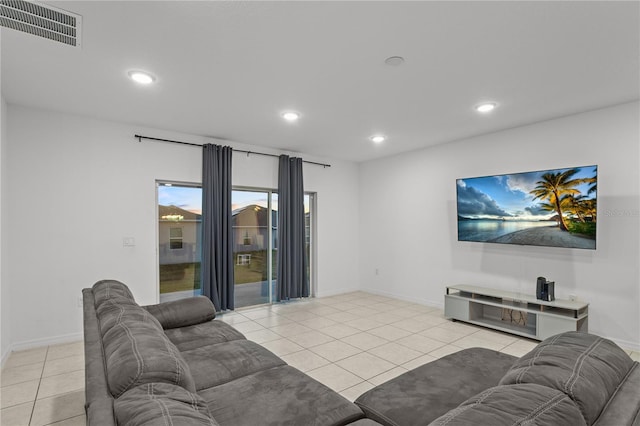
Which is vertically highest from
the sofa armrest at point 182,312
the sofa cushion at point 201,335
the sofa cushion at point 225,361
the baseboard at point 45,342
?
the sofa armrest at point 182,312

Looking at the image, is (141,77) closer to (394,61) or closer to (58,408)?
(394,61)

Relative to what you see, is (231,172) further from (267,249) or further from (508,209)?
(508,209)

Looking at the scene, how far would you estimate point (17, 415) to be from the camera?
247 centimetres

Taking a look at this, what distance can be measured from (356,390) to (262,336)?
1687 millimetres

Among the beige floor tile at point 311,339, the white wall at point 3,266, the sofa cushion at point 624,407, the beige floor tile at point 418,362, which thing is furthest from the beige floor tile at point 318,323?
the sofa cushion at point 624,407

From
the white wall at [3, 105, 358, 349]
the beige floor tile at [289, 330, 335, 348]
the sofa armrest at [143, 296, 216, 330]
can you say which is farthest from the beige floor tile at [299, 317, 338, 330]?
the white wall at [3, 105, 358, 349]

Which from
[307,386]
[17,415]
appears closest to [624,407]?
[307,386]

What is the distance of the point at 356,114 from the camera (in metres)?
4.00

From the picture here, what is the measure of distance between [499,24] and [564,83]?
56.1 inches

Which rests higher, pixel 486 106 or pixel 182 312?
pixel 486 106

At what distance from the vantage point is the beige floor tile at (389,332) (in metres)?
4.12

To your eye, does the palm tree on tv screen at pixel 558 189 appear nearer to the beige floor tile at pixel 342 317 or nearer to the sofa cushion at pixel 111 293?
the beige floor tile at pixel 342 317

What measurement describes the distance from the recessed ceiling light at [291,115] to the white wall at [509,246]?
8.66 feet

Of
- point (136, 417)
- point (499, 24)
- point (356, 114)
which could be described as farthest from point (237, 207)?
point (136, 417)
